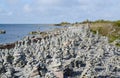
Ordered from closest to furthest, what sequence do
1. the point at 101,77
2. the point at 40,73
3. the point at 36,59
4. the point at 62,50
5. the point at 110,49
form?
1. the point at 40,73
2. the point at 101,77
3. the point at 36,59
4. the point at 62,50
5. the point at 110,49

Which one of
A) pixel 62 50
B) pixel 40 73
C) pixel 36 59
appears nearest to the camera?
pixel 40 73

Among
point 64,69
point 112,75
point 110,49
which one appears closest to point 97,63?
point 112,75

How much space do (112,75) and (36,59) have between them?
3178 millimetres

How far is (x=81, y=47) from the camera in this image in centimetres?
2078

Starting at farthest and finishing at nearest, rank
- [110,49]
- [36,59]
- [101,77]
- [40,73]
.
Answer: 1. [110,49]
2. [36,59]
3. [101,77]
4. [40,73]

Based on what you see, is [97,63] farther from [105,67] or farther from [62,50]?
[62,50]

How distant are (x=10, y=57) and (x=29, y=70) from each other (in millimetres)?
2154

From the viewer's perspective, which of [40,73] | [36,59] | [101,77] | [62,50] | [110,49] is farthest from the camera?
[110,49]

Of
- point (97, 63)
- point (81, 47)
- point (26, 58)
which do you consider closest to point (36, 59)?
A: point (26, 58)

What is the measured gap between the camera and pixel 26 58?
46.8 feet

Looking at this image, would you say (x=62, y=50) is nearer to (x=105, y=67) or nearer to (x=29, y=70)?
(x=105, y=67)

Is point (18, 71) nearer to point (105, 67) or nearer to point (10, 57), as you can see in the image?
point (10, 57)

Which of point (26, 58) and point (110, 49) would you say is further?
point (110, 49)

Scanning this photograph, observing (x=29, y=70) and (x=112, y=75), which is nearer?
(x=29, y=70)
